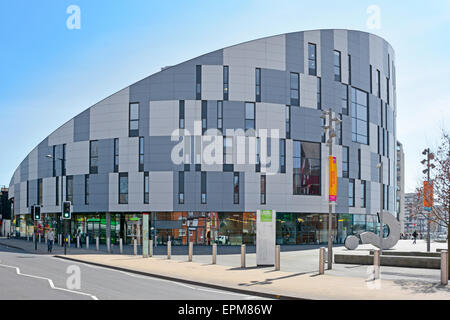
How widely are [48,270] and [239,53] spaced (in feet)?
99.0

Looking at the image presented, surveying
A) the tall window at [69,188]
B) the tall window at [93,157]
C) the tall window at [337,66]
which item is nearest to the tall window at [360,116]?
the tall window at [337,66]

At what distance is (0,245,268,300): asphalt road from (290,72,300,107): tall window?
101 ft

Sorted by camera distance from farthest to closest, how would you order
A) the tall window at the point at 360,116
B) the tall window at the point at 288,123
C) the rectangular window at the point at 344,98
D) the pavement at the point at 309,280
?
the tall window at the point at 360,116
the rectangular window at the point at 344,98
the tall window at the point at 288,123
the pavement at the point at 309,280

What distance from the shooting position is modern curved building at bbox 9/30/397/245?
44000mm

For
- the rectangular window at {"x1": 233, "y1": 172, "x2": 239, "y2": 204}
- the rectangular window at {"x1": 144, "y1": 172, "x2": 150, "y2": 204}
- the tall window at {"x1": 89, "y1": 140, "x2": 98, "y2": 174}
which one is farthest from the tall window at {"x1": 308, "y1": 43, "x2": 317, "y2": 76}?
the tall window at {"x1": 89, "y1": 140, "x2": 98, "y2": 174}

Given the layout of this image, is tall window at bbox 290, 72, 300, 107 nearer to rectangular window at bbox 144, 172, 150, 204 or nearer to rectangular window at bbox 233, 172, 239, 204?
rectangular window at bbox 233, 172, 239, 204

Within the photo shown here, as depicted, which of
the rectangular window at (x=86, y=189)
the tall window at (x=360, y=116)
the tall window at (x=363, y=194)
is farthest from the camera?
the tall window at (x=363, y=194)

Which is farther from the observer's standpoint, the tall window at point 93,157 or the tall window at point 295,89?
the tall window at point 93,157

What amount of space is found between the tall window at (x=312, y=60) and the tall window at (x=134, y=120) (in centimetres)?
1807

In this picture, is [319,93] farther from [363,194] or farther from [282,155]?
[363,194]

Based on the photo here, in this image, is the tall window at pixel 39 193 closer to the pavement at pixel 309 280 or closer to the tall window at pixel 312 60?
the tall window at pixel 312 60

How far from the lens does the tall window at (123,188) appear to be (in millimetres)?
45562
